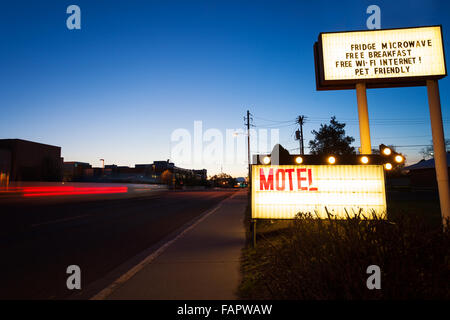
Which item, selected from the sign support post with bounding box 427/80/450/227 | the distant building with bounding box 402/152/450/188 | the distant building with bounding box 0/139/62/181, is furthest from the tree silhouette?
the distant building with bounding box 0/139/62/181

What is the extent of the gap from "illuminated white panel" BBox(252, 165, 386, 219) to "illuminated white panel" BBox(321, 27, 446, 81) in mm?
3632

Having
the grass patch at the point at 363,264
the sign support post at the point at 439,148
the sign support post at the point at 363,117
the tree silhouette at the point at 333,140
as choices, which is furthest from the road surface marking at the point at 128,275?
the tree silhouette at the point at 333,140

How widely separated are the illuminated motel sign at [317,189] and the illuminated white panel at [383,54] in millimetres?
3338

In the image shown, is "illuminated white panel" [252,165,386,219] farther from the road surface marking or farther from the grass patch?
the grass patch

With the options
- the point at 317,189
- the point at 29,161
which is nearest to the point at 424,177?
the point at 317,189

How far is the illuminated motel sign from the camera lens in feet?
23.0

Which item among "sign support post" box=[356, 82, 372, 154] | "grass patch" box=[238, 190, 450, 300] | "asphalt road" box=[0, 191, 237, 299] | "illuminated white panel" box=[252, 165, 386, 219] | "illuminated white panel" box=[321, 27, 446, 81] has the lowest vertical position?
"asphalt road" box=[0, 191, 237, 299]

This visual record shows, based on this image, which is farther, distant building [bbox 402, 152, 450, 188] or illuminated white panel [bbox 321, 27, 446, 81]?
distant building [bbox 402, 152, 450, 188]

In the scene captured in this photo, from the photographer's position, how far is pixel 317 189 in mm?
7102

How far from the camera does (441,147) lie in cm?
807

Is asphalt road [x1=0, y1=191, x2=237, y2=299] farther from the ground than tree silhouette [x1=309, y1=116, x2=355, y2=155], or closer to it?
closer to it
